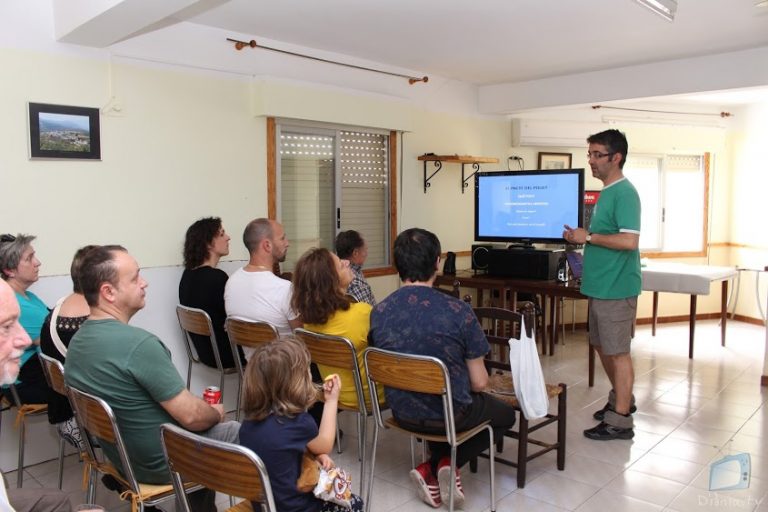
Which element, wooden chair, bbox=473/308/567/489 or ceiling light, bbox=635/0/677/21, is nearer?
wooden chair, bbox=473/308/567/489

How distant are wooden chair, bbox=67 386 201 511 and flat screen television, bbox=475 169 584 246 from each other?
12.4ft

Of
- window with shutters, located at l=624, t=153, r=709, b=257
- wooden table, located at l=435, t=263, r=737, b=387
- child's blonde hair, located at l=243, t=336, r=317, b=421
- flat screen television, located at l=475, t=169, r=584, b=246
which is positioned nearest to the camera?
child's blonde hair, located at l=243, t=336, r=317, b=421

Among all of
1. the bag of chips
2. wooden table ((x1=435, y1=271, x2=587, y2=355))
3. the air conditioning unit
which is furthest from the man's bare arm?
the air conditioning unit

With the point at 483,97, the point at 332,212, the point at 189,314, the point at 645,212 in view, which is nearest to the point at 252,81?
the point at 332,212

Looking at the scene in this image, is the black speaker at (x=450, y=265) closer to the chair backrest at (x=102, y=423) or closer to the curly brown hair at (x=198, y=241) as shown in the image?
the curly brown hair at (x=198, y=241)

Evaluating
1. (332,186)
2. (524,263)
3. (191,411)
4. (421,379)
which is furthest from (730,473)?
(332,186)

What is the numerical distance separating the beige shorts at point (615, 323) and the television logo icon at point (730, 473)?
2.34ft

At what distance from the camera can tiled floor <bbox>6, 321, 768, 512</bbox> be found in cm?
283

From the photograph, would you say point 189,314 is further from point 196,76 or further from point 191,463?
point 191,463

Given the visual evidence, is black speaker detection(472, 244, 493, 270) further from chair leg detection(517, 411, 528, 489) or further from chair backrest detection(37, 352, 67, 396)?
chair backrest detection(37, 352, 67, 396)

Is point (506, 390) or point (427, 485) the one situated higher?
point (506, 390)

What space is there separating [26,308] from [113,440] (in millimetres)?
1336

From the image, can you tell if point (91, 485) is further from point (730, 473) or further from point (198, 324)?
point (730, 473)

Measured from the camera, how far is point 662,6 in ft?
10.5
